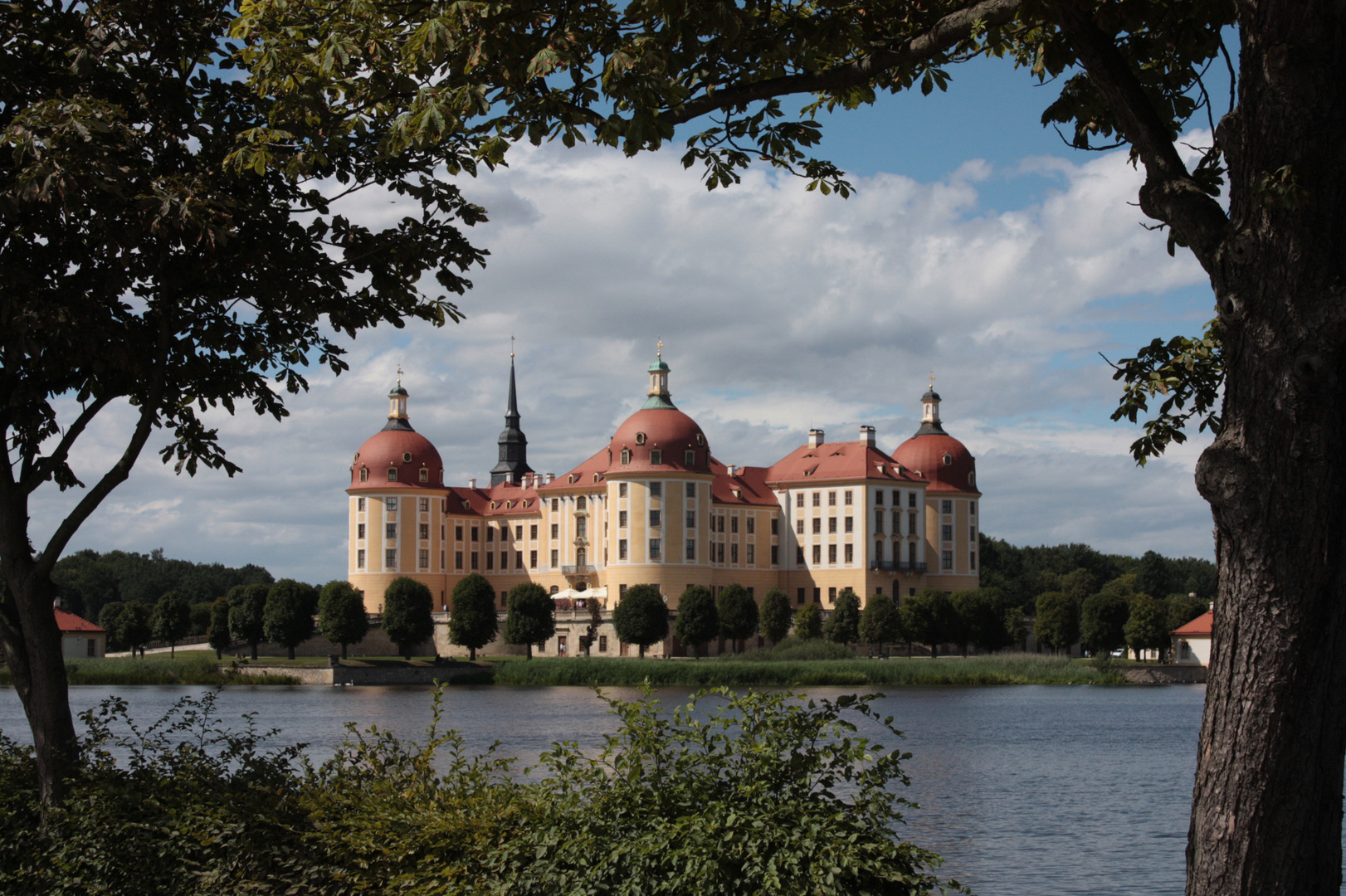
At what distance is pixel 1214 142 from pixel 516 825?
409 cm

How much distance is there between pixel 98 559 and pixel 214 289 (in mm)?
120737

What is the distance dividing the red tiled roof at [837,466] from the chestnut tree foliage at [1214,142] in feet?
260

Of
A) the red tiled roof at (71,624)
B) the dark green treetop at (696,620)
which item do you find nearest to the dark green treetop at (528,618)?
the dark green treetop at (696,620)

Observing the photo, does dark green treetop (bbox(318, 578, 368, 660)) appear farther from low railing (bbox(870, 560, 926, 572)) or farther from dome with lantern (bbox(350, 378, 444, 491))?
low railing (bbox(870, 560, 926, 572))

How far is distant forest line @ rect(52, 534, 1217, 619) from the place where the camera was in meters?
108

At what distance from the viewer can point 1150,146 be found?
5367mm

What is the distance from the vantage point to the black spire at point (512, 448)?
342 feet

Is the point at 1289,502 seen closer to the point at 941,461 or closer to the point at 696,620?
the point at 696,620

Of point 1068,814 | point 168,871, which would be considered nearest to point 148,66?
point 168,871

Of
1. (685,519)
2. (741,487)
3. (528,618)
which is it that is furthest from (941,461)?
(528,618)

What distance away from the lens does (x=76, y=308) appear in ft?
25.2

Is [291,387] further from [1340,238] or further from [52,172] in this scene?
[1340,238]

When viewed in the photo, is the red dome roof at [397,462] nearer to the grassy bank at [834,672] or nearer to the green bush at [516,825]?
the grassy bank at [834,672]

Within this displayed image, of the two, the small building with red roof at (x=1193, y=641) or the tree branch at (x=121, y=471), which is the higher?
the tree branch at (x=121, y=471)
